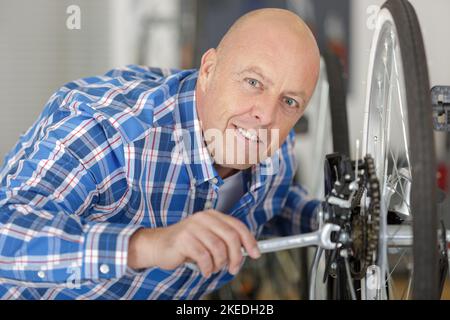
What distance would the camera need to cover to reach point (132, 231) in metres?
0.87

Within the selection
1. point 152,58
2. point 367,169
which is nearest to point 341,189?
point 367,169

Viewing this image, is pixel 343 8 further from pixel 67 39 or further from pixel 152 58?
pixel 67 39

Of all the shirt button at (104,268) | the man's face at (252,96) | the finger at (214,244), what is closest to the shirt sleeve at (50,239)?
the shirt button at (104,268)

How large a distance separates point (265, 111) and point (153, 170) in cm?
21

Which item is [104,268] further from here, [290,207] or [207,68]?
[290,207]

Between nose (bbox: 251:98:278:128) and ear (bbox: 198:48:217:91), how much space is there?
13cm

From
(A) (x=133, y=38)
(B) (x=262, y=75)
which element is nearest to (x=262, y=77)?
(B) (x=262, y=75)

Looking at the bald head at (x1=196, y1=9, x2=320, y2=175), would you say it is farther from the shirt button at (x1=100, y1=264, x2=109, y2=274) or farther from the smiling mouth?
the shirt button at (x1=100, y1=264, x2=109, y2=274)

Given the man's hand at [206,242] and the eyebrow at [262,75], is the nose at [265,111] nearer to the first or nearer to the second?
the eyebrow at [262,75]

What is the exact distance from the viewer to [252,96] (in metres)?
1.07

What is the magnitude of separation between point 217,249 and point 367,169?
24 centimetres

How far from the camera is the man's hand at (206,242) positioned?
809mm

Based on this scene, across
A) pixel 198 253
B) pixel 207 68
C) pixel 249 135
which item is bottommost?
pixel 198 253

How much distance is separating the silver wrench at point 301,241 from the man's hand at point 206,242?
0.04 metres
